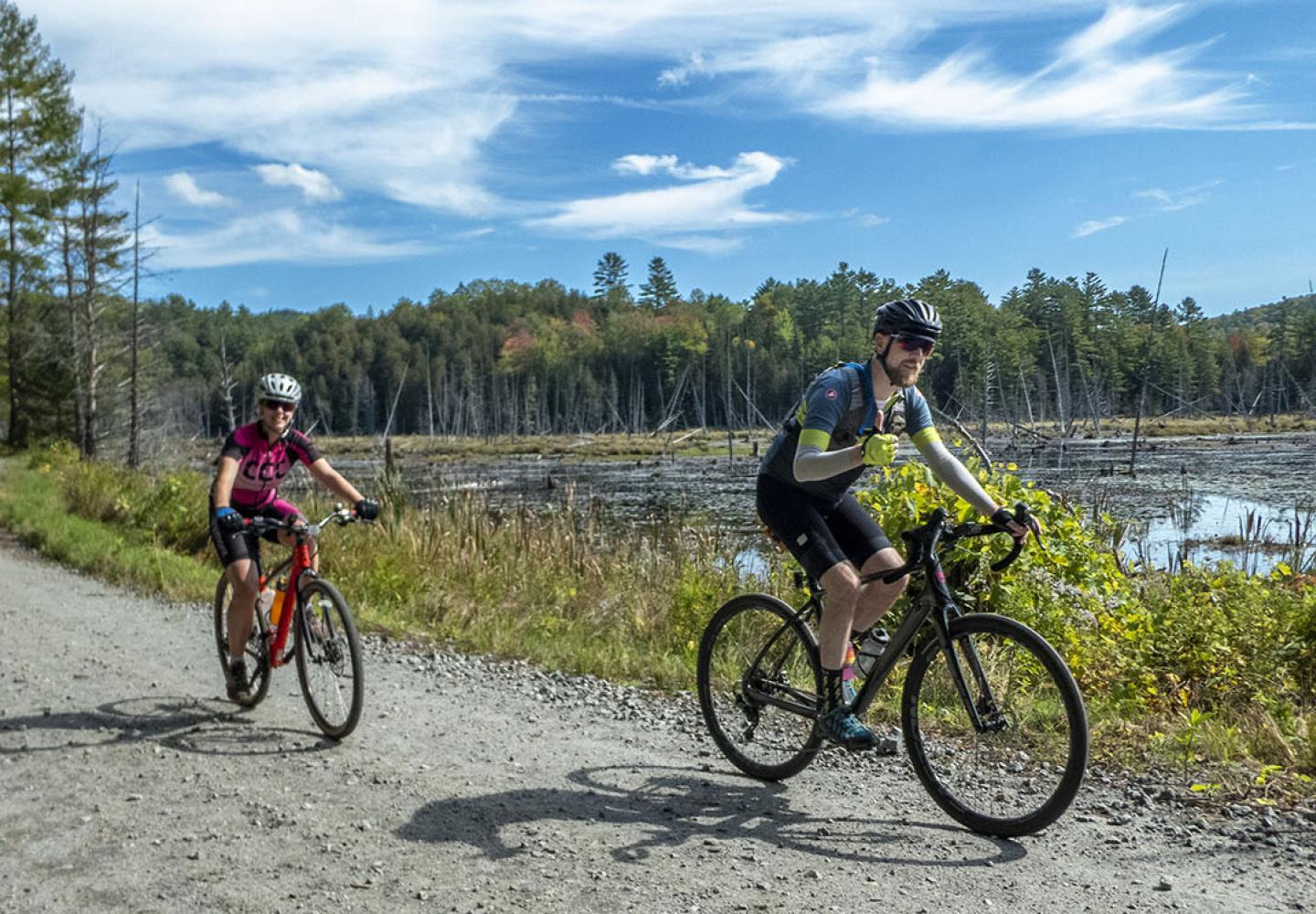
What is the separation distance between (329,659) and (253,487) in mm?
1184

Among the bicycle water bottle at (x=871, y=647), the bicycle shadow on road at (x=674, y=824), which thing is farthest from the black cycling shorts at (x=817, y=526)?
the bicycle shadow on road at (x=674, y=824)

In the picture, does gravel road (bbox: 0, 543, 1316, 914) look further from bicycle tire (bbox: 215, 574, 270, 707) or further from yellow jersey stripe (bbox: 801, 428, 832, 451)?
yellow jersey stripe (bbox: 801, 428, 832, 451)

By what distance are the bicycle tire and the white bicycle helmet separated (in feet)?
4.00

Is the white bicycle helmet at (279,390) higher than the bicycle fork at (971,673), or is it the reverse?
the white bicycle helmet at (279,390)

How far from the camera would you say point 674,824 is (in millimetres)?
4496

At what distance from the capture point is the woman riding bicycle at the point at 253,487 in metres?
6.07

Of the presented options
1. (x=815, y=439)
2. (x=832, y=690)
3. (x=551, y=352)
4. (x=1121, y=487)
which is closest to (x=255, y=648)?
(x=832, y=690)

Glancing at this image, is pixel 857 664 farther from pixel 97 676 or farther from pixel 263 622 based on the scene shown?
pixel 97 676

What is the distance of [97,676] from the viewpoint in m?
7.34

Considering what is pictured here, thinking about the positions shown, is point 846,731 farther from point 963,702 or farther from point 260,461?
point 260,461

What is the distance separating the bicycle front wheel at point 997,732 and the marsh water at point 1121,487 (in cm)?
487

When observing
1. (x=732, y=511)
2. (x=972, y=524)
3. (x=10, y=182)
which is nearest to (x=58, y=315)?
(x=10, y=182)

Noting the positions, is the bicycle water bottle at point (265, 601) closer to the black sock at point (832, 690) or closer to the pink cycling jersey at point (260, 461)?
the pink cycling jersey at point (260, 461)

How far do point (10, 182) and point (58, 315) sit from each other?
169 inches
